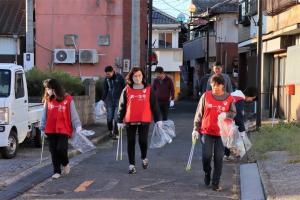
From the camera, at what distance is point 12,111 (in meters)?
11.5

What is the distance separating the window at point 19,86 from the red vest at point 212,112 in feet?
15.4

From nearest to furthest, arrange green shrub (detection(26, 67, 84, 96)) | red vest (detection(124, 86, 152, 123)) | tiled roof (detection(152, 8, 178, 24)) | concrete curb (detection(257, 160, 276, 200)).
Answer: concrete curb (detection(257, 160, 276, 200)) < red vest (detection(124, 86, 152, 123)) < green shrub (detection(26, 67, 84, 96)) < tiled roof (detection(152, 8, 178, 24))

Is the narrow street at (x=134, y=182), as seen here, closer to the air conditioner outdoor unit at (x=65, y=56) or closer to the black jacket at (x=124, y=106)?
Result: the black jacket at (x=124, y=106)

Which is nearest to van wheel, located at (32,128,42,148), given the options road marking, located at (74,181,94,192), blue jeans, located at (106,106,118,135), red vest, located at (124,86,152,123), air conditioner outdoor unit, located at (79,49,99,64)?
blue jeans, located at (106,106,118,135)

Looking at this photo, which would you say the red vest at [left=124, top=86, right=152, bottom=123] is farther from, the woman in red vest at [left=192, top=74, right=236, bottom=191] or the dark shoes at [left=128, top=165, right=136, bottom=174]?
the woman in red vest at [left=192, top=74, right=236, bottom=191]

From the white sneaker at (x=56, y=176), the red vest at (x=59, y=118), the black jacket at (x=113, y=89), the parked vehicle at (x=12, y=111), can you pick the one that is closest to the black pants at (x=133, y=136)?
the red vest at (x=59, y=118)

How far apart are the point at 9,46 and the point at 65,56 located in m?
Result: 4.34

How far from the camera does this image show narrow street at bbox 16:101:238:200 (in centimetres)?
844

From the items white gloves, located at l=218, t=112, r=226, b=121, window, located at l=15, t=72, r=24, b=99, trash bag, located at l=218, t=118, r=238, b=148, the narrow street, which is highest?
window, located at l=15, t=72, r=24, b=99

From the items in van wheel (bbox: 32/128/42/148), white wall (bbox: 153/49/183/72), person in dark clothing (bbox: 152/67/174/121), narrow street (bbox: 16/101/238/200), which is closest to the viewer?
narrow street (bbox: 16/101/238/200)

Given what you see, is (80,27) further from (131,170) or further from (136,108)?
(131,170)

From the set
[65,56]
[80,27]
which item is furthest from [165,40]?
[65,56]

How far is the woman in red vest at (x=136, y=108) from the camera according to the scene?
395 inches

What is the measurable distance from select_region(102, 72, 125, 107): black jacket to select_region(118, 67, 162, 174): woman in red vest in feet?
17.4
